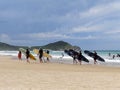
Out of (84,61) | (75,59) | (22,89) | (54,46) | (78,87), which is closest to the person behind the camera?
(22,89)

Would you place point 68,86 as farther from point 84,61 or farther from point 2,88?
point 84,61

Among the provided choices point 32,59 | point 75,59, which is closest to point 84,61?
point 75,59

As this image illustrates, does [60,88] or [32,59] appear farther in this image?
[32,59]

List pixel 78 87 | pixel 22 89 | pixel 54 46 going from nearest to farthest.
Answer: pixel 22 89 → pixel 78 87 → pixel 54 46

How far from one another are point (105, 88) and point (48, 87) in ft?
7.54

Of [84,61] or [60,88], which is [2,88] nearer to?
[60,88]

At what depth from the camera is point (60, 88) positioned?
504 inches

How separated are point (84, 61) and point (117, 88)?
29282 mm

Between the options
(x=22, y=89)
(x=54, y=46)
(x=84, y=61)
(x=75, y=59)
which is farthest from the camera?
(x=54, y=46)

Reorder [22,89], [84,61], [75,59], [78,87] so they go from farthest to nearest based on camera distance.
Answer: [84,61]
[75,59]
[78,87]
[22,89]

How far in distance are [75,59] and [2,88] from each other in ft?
89.4

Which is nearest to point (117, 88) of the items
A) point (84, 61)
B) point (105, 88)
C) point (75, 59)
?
point (105, 88)

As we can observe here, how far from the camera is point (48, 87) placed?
1309 cm

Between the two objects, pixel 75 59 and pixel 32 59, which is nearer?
pixel 75 59
